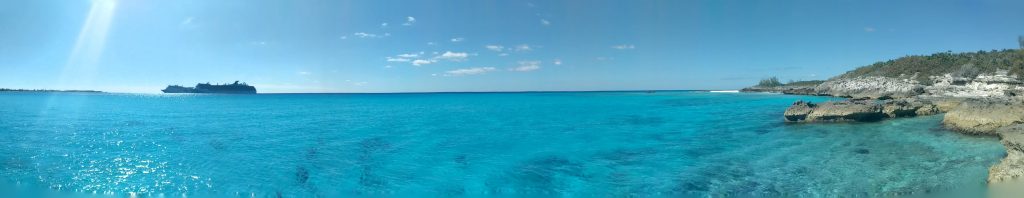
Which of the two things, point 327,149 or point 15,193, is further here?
point 327,149

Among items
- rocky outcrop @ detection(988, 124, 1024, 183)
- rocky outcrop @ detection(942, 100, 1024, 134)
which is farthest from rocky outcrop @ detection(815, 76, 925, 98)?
rocky outcrop @ detection(988, 124, 1024, 183)

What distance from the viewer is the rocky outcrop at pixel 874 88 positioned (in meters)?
51.2

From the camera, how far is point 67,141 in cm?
2055

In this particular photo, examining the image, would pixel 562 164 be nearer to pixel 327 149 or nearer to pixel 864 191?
pixel 864 191

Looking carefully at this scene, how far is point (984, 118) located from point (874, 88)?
5055cm

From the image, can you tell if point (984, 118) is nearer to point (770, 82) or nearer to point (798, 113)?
point (798, 113)

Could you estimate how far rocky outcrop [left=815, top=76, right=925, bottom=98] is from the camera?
51156 mm

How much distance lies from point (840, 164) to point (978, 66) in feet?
182

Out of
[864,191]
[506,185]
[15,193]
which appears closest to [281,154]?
[15,193]

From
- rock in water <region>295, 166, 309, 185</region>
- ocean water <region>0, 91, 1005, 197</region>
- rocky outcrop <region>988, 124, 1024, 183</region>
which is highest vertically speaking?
rocky outcrop <region>988, 124, 1024, 183</region>

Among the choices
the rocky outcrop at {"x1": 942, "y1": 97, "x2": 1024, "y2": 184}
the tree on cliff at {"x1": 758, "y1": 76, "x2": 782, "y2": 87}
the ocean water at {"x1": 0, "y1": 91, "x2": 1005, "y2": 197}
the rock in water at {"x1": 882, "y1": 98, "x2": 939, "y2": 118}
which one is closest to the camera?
the rocky outcrop at {"x1": 942, "y1": 97, "x2": 1024, "y2": 184}

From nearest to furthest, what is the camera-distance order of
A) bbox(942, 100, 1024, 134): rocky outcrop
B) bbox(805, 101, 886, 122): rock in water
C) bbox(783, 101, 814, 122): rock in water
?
1. bbox(942, 100, 1024, 134): rocky outcrop
2. bbox(805, 101, 886, 122): rock in water
3. bbox(783, 101, 814, 122): rock in water

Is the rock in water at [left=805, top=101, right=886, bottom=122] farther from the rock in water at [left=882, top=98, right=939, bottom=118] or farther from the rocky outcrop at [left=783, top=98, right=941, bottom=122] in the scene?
the rock in water at [left=882, top=98, right=939, bottom=118]

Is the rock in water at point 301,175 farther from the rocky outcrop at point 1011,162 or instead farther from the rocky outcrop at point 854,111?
the rocky outcrop at point 854,111
